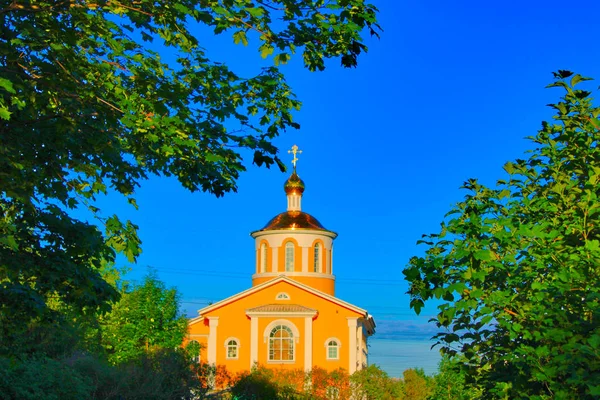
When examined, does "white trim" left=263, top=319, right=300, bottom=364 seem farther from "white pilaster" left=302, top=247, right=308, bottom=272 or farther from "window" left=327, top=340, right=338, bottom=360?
"white pilaster" left=302, top=247, right=308, bottom=272

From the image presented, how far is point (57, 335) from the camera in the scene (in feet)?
75.5

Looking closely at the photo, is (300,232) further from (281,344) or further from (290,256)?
(281,344)

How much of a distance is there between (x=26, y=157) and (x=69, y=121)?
0.84 metres

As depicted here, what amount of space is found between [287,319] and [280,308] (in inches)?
28.4

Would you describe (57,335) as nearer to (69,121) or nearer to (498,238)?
(69,121)

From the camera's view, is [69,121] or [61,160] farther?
[61,160]

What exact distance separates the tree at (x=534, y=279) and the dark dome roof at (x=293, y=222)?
3518cm

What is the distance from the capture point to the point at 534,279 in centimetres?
627

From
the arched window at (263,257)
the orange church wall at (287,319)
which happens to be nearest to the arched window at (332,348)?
the orange church wall at (287,319)

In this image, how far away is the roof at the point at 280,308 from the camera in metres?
38.8

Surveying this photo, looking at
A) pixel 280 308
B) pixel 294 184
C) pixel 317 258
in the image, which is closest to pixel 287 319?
pixel 280 308

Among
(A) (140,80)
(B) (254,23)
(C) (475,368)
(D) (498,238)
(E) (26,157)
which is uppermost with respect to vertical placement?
(B) (254,23)

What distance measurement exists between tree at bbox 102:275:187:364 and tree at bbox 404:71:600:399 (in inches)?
1037

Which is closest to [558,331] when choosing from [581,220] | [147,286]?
[581,220]
